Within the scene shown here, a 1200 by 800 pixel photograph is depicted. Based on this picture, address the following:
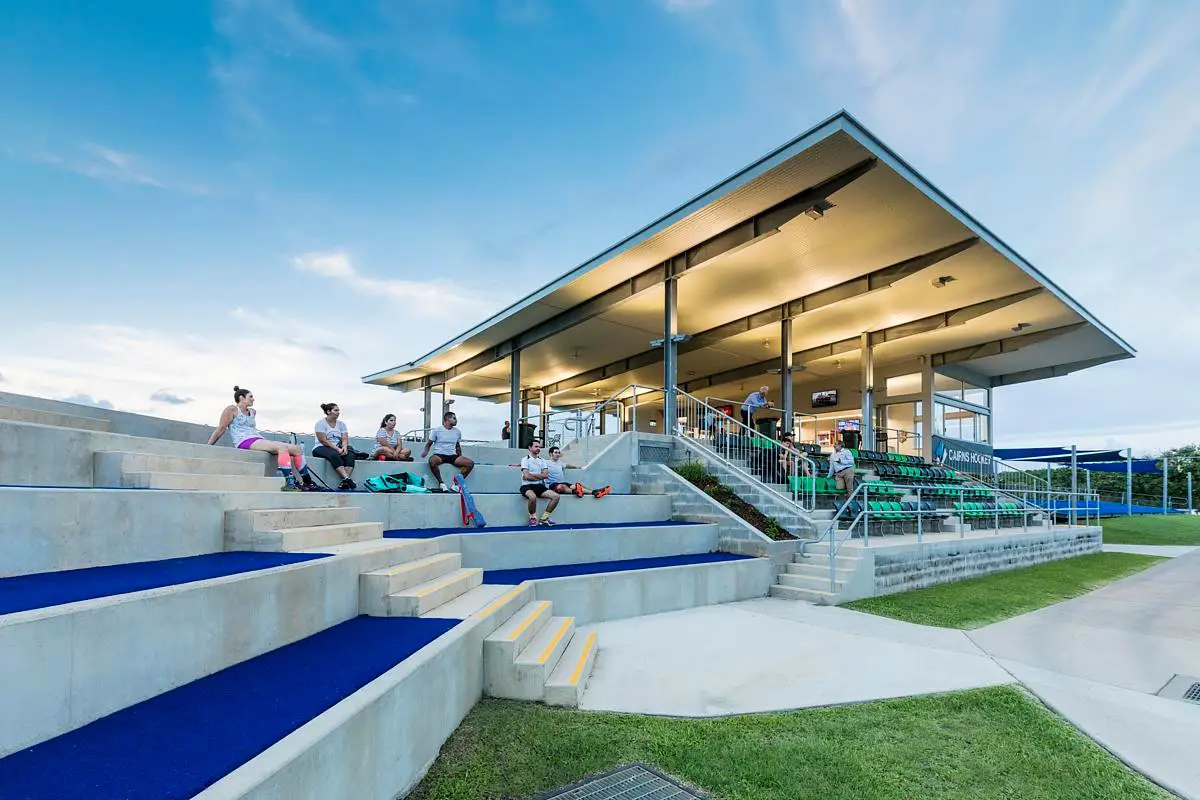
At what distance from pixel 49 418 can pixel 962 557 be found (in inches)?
524

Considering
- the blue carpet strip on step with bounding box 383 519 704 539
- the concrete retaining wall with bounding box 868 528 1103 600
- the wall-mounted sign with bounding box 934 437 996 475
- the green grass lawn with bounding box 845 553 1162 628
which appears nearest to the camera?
the blue carpet strip on step with bounding box 383 519 704 539

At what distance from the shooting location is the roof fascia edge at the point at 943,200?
866 centimetres

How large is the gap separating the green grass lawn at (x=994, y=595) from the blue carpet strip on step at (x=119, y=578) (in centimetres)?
668

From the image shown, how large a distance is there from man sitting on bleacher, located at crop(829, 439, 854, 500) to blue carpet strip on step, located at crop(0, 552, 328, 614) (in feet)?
31.8

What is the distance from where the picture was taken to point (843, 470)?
11.2m

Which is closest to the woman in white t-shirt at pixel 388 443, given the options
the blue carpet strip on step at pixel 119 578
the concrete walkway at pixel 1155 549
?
the blue carpet strip on step at pixel 119 578

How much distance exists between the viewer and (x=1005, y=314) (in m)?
15.5

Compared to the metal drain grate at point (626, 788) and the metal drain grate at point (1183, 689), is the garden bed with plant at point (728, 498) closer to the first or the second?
the metal drain grate at point (1183, 689)

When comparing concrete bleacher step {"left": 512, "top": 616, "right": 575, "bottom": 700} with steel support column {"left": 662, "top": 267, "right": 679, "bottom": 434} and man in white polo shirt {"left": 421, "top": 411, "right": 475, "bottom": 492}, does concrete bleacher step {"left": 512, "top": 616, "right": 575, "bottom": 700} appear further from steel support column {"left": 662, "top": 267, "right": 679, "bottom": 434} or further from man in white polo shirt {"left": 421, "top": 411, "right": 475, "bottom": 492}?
steel support column {"left": 662, "top": 267, "right": 679, "bottom": 434}

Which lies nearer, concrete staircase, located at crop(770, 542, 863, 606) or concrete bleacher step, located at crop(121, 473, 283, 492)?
concrete bleacher step, located at crop(121, 473, 283, 492)

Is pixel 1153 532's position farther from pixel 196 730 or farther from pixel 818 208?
pixel 196 730

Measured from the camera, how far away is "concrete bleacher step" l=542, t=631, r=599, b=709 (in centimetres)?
387

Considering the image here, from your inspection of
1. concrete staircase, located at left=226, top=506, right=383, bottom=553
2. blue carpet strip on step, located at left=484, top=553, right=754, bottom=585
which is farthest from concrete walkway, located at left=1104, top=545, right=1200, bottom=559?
concrete staircase, located at left=226, top=506, right=383, bottom=553

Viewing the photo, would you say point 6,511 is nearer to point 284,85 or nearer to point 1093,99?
point 284,85
